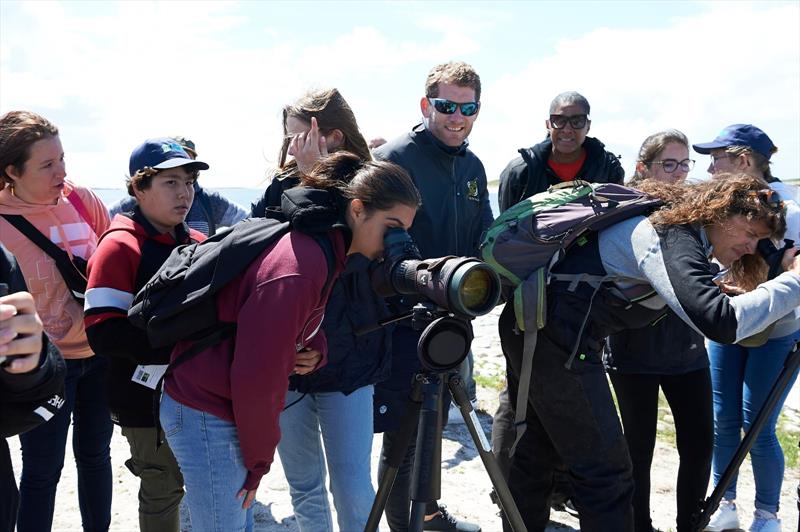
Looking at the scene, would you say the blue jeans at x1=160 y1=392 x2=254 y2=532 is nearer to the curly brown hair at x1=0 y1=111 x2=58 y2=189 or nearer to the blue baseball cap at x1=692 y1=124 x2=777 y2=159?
the curly brown hair at x1=0 y1=111 x2=58 y2=189

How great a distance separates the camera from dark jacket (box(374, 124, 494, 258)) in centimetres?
354

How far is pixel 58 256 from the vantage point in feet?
10.2

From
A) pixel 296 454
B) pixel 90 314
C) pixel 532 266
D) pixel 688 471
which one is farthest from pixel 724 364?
pixel 90 314

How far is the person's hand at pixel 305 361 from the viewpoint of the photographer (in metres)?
2.45

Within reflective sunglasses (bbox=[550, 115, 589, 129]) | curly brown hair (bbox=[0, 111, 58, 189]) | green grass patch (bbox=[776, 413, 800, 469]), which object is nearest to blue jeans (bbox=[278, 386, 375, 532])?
curly brown hair (bbox=[0, 111, 58, 189])

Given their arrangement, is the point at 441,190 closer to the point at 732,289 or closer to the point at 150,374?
the point at 732,289

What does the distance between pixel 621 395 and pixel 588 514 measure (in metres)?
0.87

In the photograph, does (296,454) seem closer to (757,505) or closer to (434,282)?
(434,282)

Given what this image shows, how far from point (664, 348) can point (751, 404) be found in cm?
87

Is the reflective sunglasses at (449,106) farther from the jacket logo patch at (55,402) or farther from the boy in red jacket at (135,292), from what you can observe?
the jacket logo patch at (55,402)

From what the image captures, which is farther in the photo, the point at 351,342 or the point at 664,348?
the point at 664,348

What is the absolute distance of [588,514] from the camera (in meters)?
2.80

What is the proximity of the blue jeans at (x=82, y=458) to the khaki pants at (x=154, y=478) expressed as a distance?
429 mm

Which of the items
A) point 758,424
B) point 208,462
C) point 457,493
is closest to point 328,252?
point 208,462
